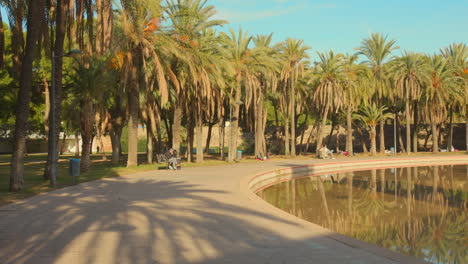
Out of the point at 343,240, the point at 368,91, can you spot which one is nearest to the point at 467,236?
the point at 343,240

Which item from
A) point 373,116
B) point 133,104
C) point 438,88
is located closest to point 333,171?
point 133,104

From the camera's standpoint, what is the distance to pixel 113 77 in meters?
26.1

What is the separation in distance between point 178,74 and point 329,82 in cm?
1919

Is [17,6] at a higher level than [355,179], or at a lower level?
higher

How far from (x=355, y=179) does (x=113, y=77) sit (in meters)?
14.8

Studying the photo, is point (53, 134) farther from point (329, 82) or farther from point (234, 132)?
point (329, 82)

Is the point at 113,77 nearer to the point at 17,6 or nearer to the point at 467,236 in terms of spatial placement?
the point at 17,6

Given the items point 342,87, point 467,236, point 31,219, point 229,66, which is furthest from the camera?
point 342,87

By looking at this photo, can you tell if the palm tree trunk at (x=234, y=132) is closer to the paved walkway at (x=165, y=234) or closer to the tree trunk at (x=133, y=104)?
the tree trunk at (x=133, y=104)

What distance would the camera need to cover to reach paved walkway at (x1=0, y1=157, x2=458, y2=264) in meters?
6.25

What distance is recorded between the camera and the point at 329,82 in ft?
141

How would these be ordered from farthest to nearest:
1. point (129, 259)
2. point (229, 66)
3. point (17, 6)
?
point (229, 66) < point (17, 6) < point (129, 259)

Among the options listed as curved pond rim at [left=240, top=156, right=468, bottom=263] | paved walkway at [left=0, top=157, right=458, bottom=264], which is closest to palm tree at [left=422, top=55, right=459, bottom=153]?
curved pond rim at [left=240, top=156, right=468, bottom=263]

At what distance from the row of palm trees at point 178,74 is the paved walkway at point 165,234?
4.96 meters
